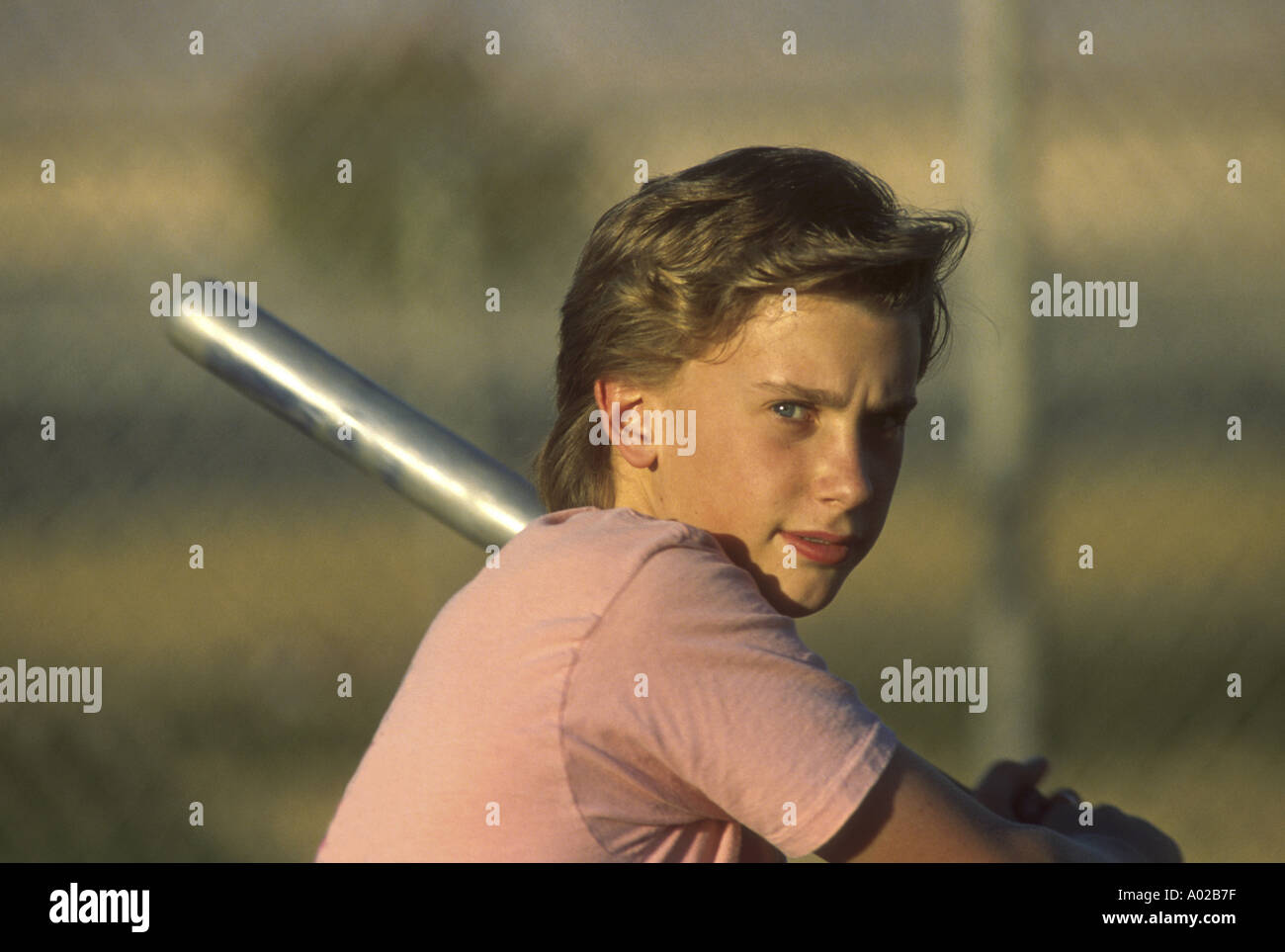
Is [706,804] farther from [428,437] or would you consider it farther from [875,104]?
[875,104]

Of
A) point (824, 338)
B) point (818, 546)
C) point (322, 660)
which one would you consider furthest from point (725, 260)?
point (322, 660)

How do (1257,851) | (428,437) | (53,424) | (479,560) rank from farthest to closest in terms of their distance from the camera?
(479,560)
(1257,851)
(53,424)
(428,437)

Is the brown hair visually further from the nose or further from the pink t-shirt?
the pink t-shirt

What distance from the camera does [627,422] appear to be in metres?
1.16

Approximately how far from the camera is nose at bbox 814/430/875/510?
1033 millimetres

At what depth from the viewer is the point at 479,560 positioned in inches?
125

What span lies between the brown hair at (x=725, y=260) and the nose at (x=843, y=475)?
0.12 meters

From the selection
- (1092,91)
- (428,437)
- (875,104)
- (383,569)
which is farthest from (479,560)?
(428,437)

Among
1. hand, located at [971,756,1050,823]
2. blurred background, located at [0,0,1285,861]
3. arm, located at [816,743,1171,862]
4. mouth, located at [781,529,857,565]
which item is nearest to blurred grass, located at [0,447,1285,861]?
blurred background, located at [0,0,1285,861]

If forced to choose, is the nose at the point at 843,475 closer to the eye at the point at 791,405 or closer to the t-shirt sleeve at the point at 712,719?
the eye at the point at 791,405

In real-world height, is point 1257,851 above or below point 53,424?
below

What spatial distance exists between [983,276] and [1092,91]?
375mm

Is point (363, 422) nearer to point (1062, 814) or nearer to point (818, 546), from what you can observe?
point (818, 546)

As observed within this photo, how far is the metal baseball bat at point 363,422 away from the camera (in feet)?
3.36
